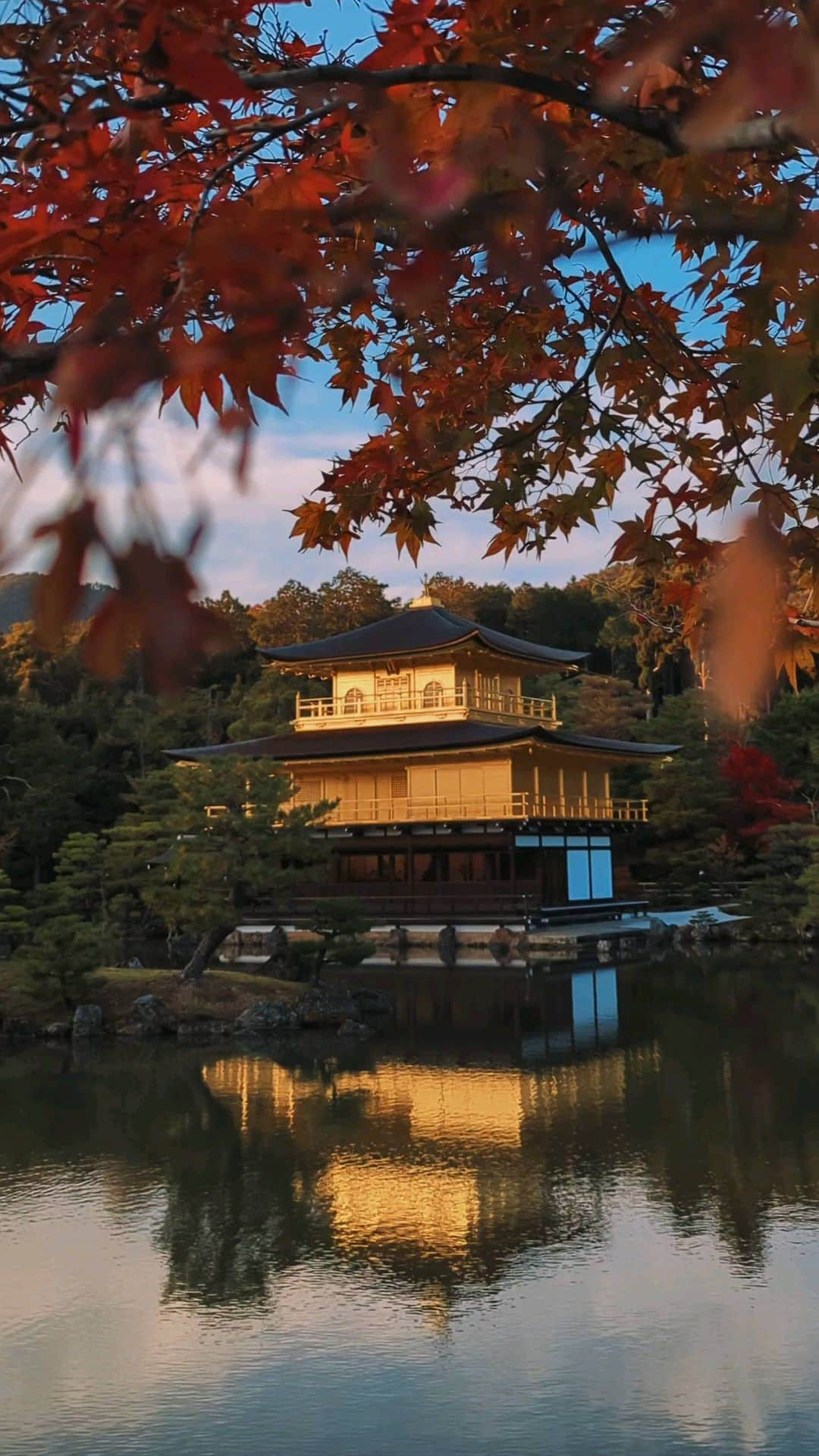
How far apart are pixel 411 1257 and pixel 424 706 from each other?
1809cm

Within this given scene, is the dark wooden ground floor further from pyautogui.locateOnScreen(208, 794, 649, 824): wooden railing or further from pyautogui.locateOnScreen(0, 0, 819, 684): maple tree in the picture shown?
pyautogui.locateOnScreen(0, 0, 819, 684): maple tree

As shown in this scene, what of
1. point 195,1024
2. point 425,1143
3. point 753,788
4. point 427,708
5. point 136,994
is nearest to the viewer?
point 425,1143

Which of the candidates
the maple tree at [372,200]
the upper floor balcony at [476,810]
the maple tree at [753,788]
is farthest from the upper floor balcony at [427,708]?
the maple tree at [372,200]

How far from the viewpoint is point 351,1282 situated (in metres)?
4.95

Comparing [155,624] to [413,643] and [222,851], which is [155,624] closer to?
[222,851]

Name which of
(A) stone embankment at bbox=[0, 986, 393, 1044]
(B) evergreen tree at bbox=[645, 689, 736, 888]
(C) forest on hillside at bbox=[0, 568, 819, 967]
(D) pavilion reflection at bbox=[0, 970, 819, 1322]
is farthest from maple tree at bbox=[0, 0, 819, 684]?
(B) evergreen tree at bbox=[645, 689, 736, 888]

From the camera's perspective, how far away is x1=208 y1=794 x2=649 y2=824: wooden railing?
66.7 ft

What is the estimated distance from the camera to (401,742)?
71.1ft

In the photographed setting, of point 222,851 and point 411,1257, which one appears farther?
point 222,851

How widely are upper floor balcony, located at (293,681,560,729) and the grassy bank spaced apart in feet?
34.8

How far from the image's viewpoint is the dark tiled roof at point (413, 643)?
74.0 feet

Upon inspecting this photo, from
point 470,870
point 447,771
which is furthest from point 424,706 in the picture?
point 470,870

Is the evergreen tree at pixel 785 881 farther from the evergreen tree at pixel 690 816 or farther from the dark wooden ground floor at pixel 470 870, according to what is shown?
the evergreen tree at pixel 690 816

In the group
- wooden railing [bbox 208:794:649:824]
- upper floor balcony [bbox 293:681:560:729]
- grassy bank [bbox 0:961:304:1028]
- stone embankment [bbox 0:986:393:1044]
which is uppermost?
upper floor balcony [bbox 293:681:560:729]
